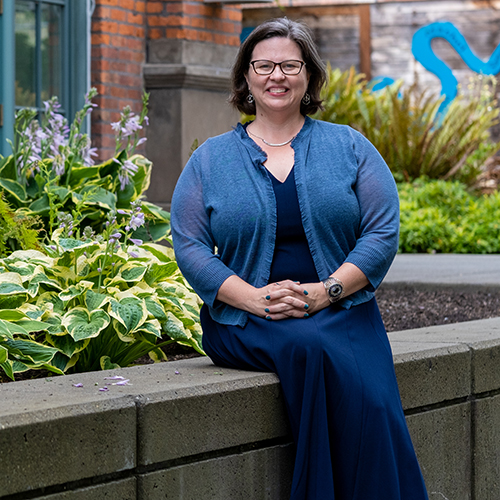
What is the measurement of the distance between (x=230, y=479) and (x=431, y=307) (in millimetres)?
2742

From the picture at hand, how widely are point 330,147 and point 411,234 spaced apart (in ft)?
21.8

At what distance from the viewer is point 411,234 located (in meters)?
9.45

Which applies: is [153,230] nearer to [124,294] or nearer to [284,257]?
[124,294]

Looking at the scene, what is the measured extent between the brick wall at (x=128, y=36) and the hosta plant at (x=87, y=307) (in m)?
3.45

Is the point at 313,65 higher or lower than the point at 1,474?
higher

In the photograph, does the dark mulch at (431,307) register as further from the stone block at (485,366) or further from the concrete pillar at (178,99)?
the concrete pillar at (178,99)

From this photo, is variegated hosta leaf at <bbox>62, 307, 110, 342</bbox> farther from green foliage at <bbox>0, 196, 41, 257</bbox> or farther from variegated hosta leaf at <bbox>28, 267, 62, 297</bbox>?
green foliage at <bbox>0, 196, 41, 257</bbox>

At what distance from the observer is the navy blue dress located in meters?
2.67

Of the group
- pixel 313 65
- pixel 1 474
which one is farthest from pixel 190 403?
pixel 313 65

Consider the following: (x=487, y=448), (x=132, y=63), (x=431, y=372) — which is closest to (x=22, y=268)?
(x=431, y=372)

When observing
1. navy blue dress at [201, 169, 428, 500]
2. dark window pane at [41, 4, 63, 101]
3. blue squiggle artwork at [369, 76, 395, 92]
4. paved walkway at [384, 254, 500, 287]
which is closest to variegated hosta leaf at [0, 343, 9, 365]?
navy blue dress at [201, 169, 428, 500]

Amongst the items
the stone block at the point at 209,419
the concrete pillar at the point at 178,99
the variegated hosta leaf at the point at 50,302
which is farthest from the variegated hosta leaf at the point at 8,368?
the concrete pillar at the point at 178,99

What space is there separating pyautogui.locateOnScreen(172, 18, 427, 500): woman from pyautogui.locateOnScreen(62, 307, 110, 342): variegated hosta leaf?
1.30 feet

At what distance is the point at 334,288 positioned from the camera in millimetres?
2766
